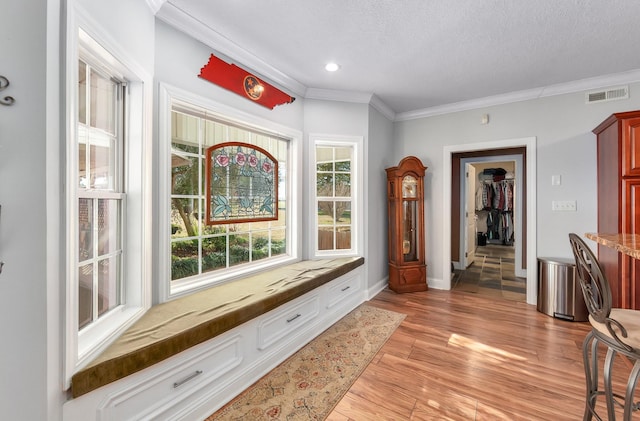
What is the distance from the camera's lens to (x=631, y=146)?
7.86 feet

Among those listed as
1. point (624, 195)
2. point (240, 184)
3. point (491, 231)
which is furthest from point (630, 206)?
point (491, 231)

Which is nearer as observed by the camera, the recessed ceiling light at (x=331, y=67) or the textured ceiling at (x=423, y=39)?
the textured ceiling at (x=423, y=39)

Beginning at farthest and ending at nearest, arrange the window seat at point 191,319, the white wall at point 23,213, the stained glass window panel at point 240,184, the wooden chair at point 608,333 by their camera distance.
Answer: the stained glass window panel at point 240,184
the window seat at point 191,319
the wooden chair at point 608,333
the white wall at point 23,213

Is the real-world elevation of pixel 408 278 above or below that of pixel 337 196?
below

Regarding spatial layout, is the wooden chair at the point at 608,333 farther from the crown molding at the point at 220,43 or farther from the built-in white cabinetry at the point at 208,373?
the crown molding at the point at 220,43

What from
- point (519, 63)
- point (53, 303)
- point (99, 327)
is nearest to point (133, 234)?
point (99, 327)

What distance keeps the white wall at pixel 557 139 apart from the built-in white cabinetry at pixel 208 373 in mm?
2906

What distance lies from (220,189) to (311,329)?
1.51 meters

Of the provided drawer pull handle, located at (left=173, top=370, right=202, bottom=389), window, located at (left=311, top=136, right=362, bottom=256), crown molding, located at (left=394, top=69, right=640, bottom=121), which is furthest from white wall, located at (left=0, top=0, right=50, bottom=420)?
crown molding, located at (left=394, top=69, right=640, bottom=121)

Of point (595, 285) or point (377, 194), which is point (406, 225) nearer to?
point (377, 194)

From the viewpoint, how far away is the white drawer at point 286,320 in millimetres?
2068

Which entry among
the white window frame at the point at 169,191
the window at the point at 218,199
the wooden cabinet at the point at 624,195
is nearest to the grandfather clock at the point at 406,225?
the white window frame at the point at 169,191

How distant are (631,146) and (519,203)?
2.42 metres

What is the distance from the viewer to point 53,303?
1.04 m
